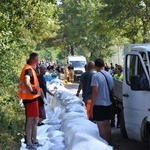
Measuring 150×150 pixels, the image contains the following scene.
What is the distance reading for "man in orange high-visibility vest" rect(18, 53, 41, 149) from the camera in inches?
269

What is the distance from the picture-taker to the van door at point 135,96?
6.45 metres

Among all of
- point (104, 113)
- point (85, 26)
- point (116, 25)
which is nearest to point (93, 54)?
point (85, 26)

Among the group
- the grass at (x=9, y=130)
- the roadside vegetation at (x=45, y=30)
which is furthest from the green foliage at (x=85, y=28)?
the grass at (x=9, y=130)

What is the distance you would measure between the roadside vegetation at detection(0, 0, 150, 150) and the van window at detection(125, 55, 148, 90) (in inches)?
75.3

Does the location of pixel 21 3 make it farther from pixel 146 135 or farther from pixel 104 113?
pixel 146 135

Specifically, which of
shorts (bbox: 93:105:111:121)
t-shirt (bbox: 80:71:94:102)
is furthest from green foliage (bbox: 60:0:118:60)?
shorts (bbox: 93:105:111:121)

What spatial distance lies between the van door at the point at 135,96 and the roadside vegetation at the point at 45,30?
200 centimetres

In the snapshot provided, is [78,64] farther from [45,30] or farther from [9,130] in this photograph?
[9,130]

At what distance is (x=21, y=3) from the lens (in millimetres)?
8266

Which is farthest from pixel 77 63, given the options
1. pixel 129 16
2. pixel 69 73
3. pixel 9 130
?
pixel 9 130

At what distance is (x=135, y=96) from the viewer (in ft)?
22.5

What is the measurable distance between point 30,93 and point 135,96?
1807 mm

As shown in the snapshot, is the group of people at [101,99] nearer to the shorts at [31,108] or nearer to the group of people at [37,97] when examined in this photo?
the group of people at [37,97]

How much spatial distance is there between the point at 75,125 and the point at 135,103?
3.63ft
